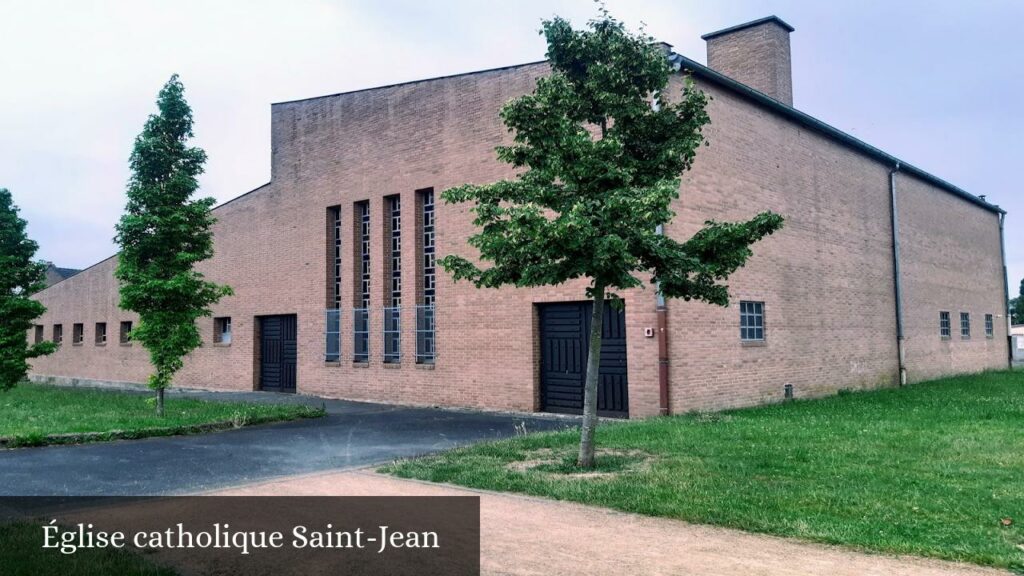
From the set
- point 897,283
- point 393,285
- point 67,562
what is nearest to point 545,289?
point 393,285

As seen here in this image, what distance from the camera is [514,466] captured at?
8.76 m

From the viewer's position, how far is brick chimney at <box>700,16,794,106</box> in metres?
19.8

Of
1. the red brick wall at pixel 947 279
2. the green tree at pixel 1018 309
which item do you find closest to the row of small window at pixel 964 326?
the red brick wall at pixel 947 279

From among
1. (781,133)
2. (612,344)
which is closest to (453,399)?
(612,344)

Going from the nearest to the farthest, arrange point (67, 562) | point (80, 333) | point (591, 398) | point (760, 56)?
point (67, 562) → point (591, 398) → point (760, 56) → point (80, 333)

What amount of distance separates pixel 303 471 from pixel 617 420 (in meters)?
6.79

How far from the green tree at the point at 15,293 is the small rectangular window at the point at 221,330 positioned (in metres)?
4.60

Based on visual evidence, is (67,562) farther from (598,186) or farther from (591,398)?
(598,186)

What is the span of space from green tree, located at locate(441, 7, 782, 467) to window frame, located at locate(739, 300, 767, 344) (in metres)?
7.43

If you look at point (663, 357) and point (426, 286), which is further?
point (426, 286)

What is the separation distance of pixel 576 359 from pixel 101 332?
25.1m

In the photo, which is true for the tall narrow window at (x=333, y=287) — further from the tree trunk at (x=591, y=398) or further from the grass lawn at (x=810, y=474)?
the tree trunk at (x=591, y=398)

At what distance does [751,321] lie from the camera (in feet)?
52.9

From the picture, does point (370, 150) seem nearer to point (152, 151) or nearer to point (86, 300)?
point (152, 151)
